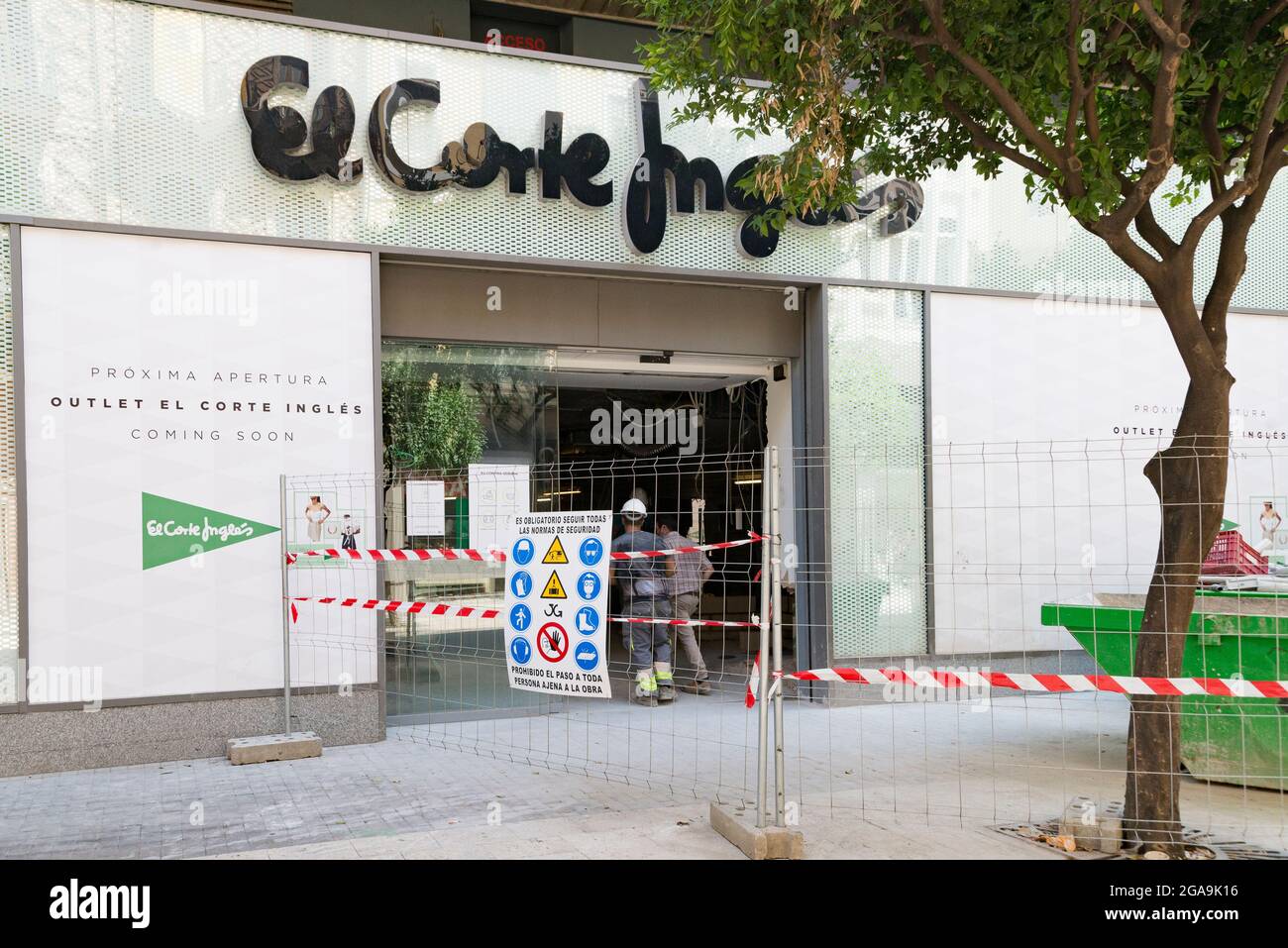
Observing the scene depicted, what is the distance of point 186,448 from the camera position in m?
8.40

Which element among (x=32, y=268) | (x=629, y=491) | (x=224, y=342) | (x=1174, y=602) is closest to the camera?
(x=1174, y=602)

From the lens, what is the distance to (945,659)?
10.8 m

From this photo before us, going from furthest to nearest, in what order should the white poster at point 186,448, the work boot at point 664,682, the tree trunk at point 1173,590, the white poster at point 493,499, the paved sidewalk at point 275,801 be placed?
1. the work boot at point 664,682
2. the white poster at point 493,499
3. the white poster at point 186,448
4. the paved sidewalk at point 275,801
5. the tree trunk at point 1173,590

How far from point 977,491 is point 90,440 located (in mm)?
7776

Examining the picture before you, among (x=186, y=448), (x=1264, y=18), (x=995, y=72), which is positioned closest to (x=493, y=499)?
(x=186, y=448)

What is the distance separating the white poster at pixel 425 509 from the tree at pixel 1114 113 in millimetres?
3743

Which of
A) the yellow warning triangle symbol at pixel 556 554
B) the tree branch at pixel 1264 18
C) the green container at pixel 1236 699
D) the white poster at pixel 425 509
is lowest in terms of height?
the green container at pixel 1236 699

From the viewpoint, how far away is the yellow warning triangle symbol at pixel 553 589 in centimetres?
643

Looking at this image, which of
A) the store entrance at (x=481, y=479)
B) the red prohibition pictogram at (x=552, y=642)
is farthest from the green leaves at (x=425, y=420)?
the red prohibition pictogram at (x=552, y=642)

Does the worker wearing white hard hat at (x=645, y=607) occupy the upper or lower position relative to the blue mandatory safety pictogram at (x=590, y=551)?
lower

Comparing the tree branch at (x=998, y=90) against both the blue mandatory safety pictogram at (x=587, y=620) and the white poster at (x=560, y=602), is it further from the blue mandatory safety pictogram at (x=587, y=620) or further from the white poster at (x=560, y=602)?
the blue mandatory safety pictogram at (x=587, y=620)

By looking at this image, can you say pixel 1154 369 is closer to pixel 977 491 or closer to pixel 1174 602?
pixel 977 491

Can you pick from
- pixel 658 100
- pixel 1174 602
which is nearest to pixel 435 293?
pixel 658 100

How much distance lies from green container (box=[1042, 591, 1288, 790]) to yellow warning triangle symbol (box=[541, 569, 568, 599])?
3.61 metres
